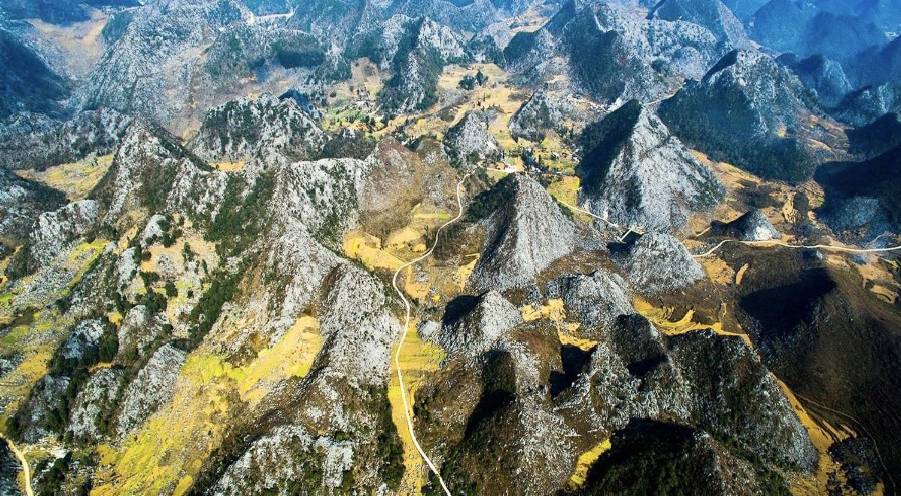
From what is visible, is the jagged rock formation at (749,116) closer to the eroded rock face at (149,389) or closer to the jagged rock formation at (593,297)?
the jagged rock formation at (593,297)

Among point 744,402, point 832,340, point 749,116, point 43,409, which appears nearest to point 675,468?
point 744,402

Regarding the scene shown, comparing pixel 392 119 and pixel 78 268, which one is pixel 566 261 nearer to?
pixel 78 268

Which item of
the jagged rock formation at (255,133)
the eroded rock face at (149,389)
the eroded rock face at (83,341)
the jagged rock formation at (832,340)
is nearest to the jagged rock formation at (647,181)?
the jagged rock formation at (832,340)

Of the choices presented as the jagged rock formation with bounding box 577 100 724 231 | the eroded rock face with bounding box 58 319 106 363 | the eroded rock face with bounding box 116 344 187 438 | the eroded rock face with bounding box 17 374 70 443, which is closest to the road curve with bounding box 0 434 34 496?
the eroded rock face with bounding box 17 374 70 443

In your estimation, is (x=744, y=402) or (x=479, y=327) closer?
(x=744, y=402)

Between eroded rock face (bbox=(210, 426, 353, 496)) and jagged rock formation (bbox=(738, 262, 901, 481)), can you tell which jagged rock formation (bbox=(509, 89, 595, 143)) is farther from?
eroded rock face (bbox=(210, 426, 353, 496))

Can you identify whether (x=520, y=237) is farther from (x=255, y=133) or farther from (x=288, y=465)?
(x=255, y=133)

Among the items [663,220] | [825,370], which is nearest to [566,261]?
[663,220]
